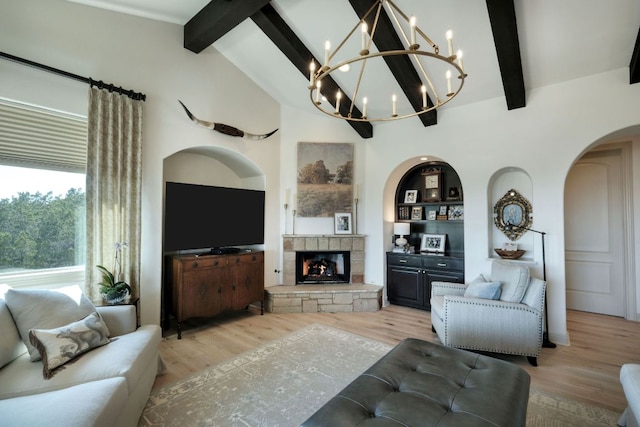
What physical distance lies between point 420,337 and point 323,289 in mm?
1568

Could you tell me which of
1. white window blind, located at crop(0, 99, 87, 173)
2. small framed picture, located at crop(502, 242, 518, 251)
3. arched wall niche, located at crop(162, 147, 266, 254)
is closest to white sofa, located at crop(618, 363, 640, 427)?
small framed picture, located at crop(502, 242, 518, 251)

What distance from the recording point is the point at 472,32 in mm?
3211

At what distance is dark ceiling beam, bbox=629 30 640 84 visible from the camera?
9.72ft

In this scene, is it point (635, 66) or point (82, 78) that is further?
point (635, 66)

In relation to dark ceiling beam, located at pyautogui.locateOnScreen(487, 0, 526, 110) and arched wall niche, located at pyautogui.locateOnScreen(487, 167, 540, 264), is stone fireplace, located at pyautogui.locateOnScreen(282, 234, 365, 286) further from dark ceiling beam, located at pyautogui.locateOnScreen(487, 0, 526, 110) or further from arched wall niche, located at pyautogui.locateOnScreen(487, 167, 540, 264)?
dark ceiling beam, located at pyautogui.locateOnScreen(487, 0, 526, 110)

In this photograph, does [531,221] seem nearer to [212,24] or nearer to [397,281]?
[397,281]

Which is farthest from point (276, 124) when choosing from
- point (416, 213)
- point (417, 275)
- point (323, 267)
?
point (417, 275)

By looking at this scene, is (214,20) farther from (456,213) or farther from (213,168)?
(456,213)

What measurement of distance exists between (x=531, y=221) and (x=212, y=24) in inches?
178

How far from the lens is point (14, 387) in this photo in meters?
1.70

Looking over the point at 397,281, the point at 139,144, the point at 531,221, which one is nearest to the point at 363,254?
the point at 397,281

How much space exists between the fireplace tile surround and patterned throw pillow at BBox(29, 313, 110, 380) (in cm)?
254

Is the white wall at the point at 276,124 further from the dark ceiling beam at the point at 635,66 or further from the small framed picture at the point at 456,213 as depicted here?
the small framed picture at the point at 456,213

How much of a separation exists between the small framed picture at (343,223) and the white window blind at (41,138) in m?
3.40
